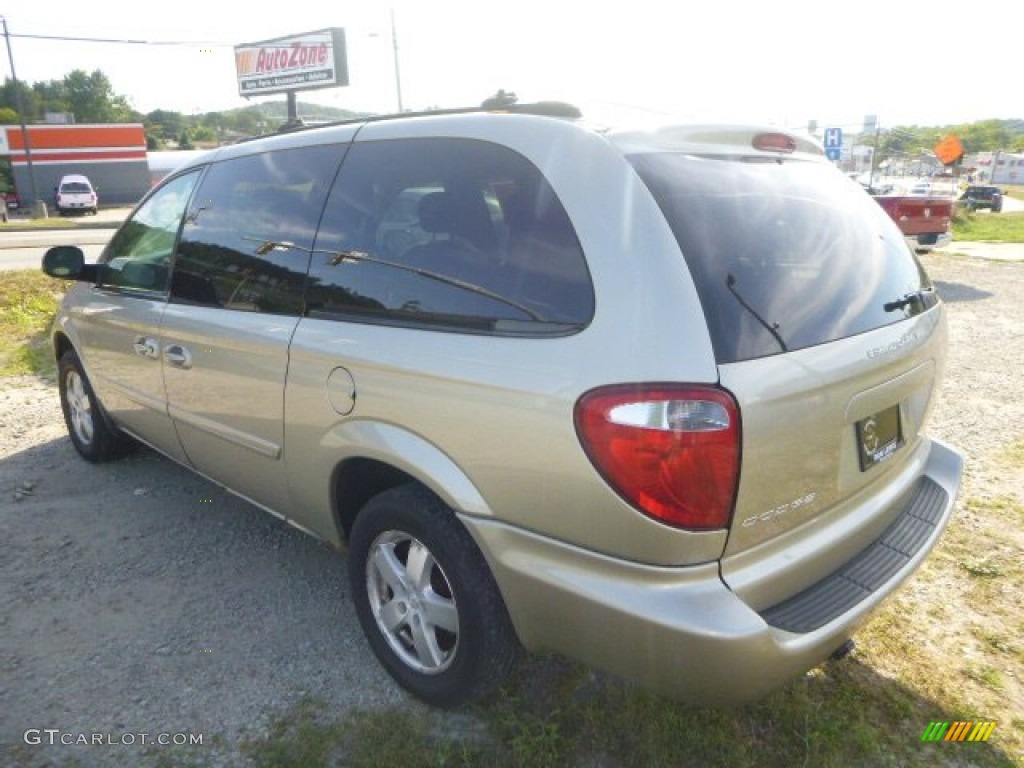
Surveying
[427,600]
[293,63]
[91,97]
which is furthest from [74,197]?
[91,97]

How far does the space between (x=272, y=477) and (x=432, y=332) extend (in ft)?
3.66

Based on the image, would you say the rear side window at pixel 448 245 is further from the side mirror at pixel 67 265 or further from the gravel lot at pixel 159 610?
the side mirror at pixel 67 265

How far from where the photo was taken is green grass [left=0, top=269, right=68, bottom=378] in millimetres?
6762

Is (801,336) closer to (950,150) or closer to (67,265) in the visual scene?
(67,265)

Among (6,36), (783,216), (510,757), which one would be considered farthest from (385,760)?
(6,36)

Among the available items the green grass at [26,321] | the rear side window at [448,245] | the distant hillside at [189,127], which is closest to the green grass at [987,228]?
the green grass at [26,321]

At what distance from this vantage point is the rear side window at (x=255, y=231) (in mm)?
2752

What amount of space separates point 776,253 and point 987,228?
2675cm

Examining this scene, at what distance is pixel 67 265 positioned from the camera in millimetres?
3906

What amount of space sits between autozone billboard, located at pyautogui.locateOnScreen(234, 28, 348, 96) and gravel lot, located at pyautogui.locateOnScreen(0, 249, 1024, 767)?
102 ft

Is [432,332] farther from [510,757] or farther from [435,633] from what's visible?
[510,757]

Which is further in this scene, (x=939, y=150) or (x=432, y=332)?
(x=939, y=150)

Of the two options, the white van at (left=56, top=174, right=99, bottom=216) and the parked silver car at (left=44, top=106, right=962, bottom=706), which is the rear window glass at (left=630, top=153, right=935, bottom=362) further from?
the white van at (left=56, top=174, right=99, bottom=216)

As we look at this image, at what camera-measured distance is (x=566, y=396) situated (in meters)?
1.86
